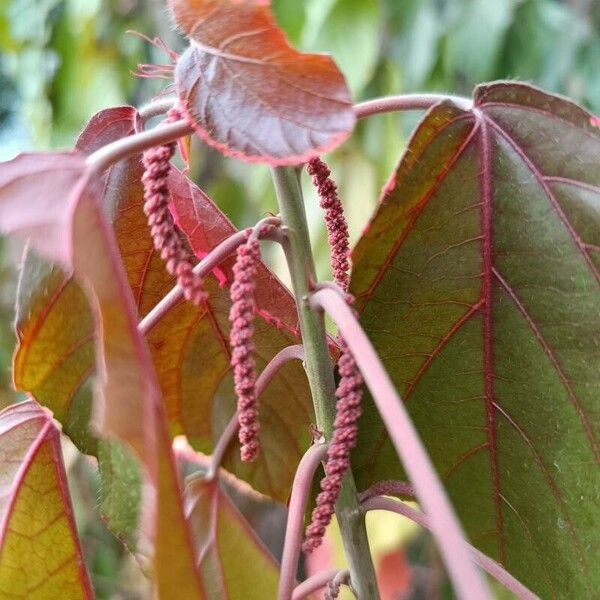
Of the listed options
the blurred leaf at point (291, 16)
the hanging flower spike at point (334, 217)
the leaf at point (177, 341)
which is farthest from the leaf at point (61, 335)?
the blurred leaf at point (291, 16)

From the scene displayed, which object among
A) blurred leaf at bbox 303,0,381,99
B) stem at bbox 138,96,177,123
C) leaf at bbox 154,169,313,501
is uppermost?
blurred leaf at bbox 303,0,381,99

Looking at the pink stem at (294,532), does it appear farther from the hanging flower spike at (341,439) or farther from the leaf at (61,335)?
the leaf at (61,335)

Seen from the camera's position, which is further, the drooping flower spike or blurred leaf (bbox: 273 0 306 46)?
blurred leaf (bbox: 273 0 306 46)

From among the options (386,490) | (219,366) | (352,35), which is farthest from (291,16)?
(386,490)

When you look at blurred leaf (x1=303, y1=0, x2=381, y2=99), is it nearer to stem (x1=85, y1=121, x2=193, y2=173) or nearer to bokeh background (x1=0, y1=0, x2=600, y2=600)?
bokeh background (x1=0, y1=0, x2=600, y2=600)

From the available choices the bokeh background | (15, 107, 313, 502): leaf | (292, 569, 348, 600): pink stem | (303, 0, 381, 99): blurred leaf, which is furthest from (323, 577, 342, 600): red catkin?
(303, 0, 381, 99): blurred leaf

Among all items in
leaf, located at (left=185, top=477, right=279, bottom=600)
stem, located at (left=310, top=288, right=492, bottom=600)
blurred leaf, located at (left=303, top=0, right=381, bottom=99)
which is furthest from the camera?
blurred leaf, located at (left=303, top=0, right=381, bottom=99)

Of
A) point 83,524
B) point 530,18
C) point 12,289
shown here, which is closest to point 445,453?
point 530,18

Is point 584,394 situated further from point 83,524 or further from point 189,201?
point 83,524
